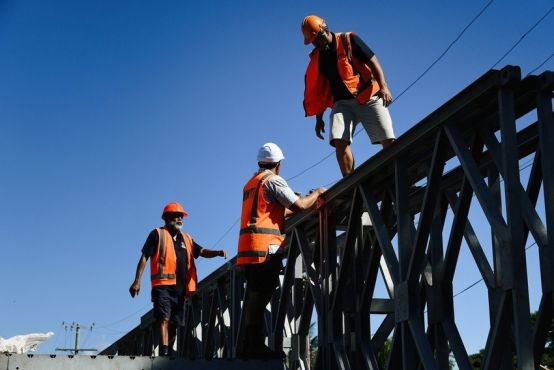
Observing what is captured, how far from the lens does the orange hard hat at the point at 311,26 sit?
28.7 feet

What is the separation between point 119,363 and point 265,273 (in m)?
1.71

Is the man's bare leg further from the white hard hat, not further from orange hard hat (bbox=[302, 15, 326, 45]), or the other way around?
orange hard hat (bbox=[302, 15, 326, 45])

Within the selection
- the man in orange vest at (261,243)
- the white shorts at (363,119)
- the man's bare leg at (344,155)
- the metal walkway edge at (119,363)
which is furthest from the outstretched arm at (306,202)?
the metal walkway edge at (119,363)

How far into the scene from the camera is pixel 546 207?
554 centimetres

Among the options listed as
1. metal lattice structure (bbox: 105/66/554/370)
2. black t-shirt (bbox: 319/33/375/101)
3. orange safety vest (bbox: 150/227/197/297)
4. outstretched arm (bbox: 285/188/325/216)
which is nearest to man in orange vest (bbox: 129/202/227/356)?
orange safety vest (bbox: 150/227/197/297)

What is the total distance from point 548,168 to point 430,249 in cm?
159

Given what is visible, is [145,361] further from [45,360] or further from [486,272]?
[486,272]

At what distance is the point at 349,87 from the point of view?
8.66 meters

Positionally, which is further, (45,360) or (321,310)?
(321,310)

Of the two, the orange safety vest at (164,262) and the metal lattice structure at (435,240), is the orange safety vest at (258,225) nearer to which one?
the metal lattice structure at (435,240)

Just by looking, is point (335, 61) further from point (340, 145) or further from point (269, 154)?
point (269, 154)

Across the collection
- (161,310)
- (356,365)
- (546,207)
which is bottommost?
(356,365)

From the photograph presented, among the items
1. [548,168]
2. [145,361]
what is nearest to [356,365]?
[145,361]

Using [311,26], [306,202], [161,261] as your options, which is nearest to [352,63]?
[311,26]
